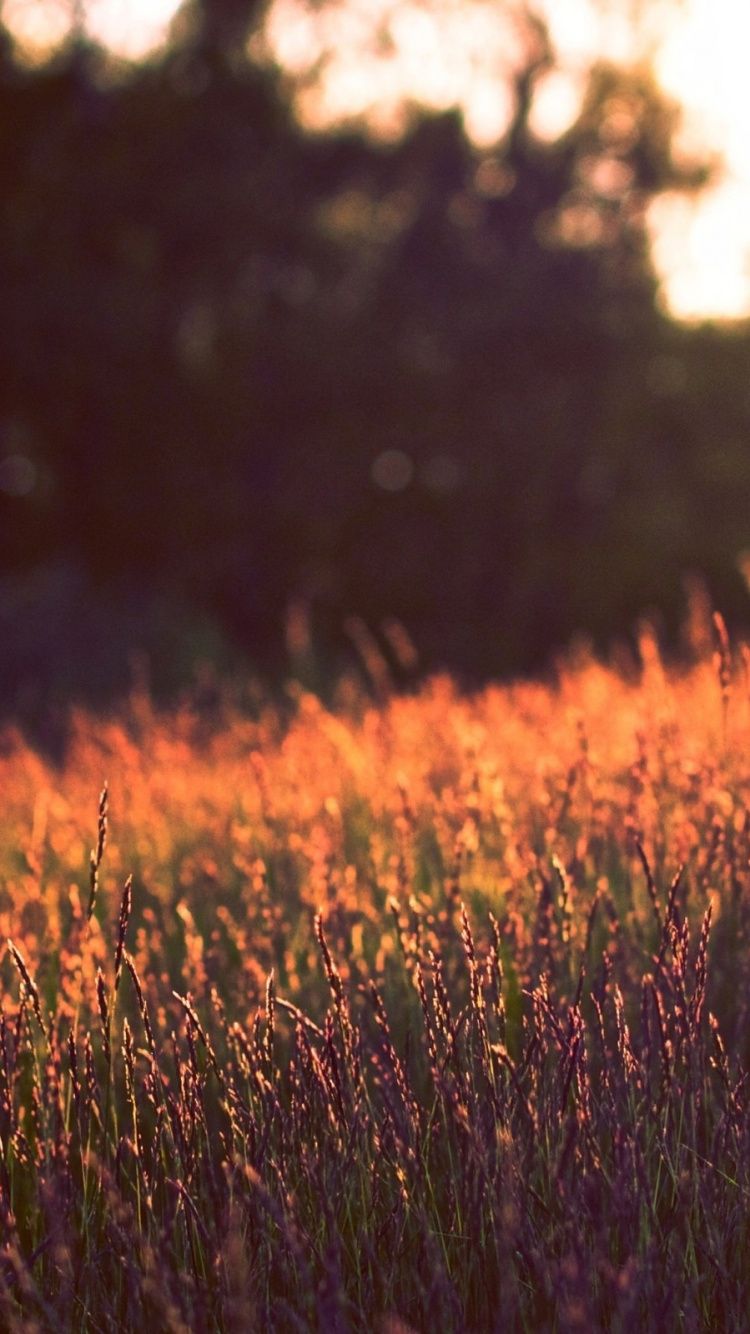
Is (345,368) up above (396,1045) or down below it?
above

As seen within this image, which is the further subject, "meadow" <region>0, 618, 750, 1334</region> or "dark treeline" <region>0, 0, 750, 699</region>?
"dark treeline" <region>0, 0, 750, 699</region>

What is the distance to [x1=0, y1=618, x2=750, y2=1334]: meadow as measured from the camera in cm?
166

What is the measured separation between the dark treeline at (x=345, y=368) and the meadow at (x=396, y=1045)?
11050mm

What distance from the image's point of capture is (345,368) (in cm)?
1579

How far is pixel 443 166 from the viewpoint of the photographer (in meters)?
16.6

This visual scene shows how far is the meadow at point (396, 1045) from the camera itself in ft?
5.45

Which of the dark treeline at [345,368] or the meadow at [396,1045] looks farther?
the dark treeline at [345,368]

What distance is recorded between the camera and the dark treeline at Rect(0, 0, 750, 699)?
14812 millimetres

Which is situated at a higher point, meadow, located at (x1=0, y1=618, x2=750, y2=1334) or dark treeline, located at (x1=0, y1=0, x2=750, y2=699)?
dark treeline, located at (x1=0, y1=0, x2=750, y2=699)

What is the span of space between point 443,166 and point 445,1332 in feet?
55.4

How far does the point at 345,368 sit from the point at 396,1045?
1415cm

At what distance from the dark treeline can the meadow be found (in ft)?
36.3

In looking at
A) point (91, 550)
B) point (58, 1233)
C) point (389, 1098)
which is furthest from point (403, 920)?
point (91, 550)

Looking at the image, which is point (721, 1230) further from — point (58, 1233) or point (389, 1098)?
point (58, 1233)
